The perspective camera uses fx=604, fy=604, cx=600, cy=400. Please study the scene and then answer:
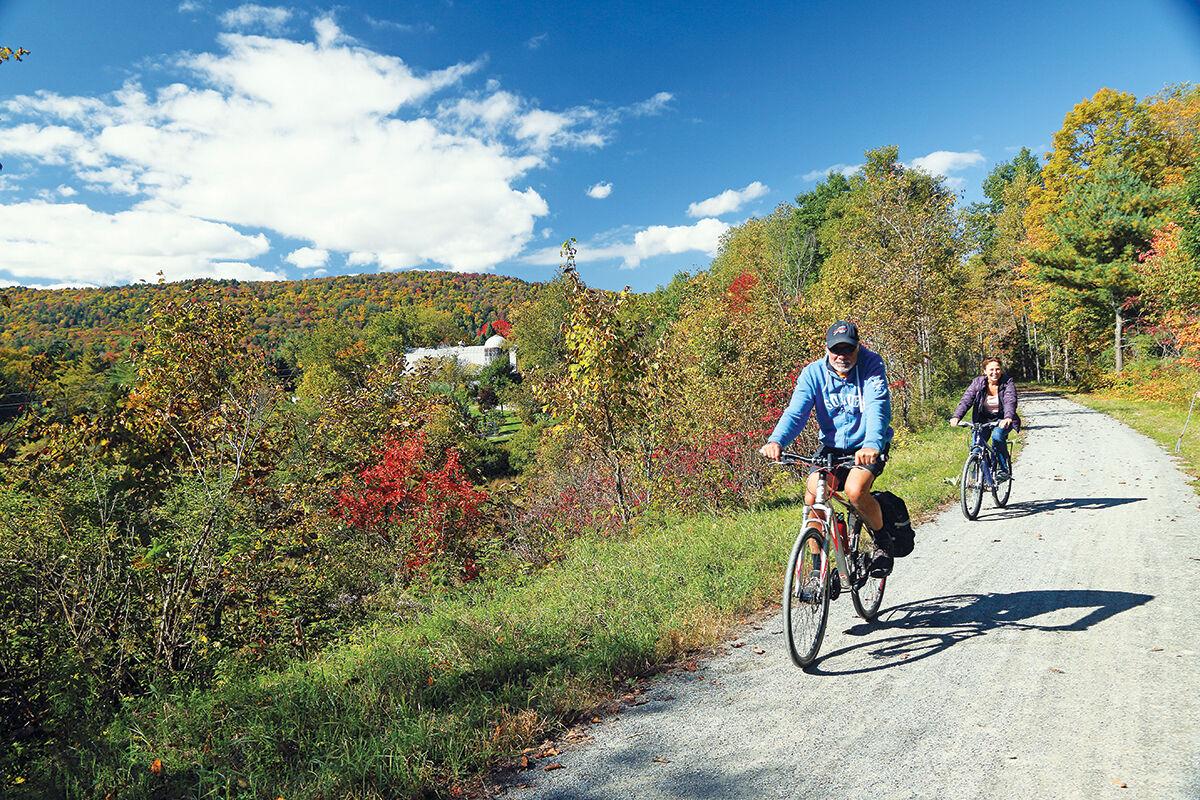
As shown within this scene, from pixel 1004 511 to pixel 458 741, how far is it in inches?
330

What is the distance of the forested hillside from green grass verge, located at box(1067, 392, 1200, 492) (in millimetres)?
2012

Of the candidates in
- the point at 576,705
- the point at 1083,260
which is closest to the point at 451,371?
the point at 1083,260

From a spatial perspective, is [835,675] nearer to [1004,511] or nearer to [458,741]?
[458,741]

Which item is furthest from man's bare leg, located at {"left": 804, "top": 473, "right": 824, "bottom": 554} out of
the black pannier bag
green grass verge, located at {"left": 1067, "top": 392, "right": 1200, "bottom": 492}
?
green grass verge, located at {"left": 1067, "top": 392, "right": 1200, "bottom": 492}

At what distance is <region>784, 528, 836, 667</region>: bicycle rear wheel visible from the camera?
12.7ft

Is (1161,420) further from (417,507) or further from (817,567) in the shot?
(417,507)

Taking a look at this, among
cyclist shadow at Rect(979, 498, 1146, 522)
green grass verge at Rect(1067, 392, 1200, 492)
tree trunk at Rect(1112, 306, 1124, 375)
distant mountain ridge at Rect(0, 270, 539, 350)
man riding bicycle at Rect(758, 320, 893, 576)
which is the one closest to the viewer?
man riding bicycle at Rect(758, 320, 893, 576)

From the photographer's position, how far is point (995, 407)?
8516 mm

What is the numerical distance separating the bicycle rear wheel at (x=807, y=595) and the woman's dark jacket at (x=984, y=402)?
18.3 feet

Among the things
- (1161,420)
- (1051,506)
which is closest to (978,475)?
(1051,506)

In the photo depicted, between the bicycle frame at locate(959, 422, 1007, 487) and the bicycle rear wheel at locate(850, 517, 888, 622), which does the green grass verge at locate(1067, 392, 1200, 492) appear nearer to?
the bicycle frame at locate(959, 422, 1007, 487)

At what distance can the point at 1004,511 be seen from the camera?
27.8 ft

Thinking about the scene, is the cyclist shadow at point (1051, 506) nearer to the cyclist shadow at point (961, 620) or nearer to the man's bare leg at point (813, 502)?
the cyclist shadow at point (961, 620)

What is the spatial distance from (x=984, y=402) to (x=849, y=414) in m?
5.68
